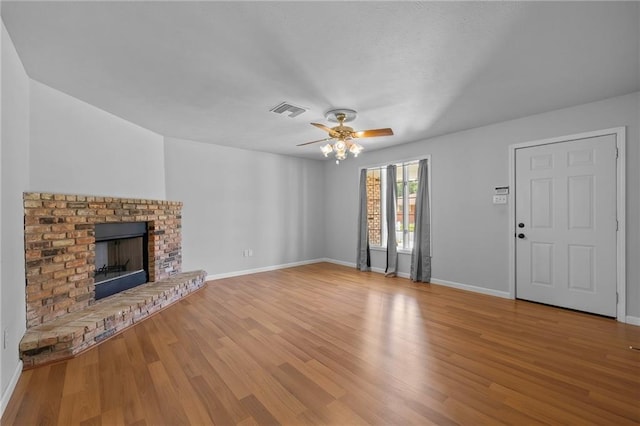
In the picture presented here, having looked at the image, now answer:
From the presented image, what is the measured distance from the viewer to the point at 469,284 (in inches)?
173

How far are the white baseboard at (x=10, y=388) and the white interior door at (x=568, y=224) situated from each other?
17.5ft

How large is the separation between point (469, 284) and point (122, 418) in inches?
179

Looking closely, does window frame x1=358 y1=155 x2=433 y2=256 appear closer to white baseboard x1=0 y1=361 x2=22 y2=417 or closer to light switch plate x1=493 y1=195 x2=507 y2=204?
light switch plate x1=493 y1=195 x2=507 y2=204

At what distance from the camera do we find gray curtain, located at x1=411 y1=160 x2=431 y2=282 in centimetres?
491

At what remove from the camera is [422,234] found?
494 centimetres

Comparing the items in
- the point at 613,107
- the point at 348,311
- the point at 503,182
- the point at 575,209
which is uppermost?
the point at 613,107

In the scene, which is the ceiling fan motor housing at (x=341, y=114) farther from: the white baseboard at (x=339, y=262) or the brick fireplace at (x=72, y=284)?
the white baseboard at (x=339, y=262)

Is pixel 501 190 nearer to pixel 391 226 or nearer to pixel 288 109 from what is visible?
pixel 391 226

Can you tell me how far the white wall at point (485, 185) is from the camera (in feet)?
10.1

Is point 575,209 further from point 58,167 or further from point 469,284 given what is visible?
point 58,167

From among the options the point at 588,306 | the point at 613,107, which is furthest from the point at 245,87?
the point at 588,306

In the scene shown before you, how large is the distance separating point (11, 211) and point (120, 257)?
73.1 inches

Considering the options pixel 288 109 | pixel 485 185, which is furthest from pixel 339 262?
pixel 288 109

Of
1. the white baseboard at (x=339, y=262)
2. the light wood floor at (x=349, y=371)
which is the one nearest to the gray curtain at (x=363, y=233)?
the white baseboard at (x=339, y=262)
